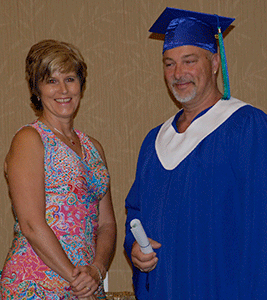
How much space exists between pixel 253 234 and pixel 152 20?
1.76m

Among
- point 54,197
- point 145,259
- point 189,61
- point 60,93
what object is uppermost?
point 189,61

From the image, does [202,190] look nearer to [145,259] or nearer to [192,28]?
[145,259]

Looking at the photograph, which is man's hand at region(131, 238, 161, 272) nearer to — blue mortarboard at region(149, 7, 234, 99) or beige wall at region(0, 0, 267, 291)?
blue mortarboard at region(149, 7, 234, 99)

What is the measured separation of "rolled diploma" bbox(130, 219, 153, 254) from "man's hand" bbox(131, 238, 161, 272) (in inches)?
1.2

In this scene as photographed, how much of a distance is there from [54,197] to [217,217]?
700 mm

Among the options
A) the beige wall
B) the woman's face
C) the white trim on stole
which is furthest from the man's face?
the beige wall

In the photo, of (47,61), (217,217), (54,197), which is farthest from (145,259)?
(47,61)

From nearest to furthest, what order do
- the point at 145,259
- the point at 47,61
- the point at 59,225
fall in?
1. the point at 145,259
2. the point at 59,225
3. the point at 47,61

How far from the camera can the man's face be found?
74.9 inches

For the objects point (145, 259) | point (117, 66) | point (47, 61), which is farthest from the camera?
point (117, 66)

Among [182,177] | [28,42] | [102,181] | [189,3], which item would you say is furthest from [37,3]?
[182,177]

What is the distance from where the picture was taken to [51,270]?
1.80 m

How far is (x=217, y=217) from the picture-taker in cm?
166

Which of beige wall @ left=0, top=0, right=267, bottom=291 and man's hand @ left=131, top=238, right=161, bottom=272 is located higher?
beige wall @ left=0, top=0, right=267, bottom=291
